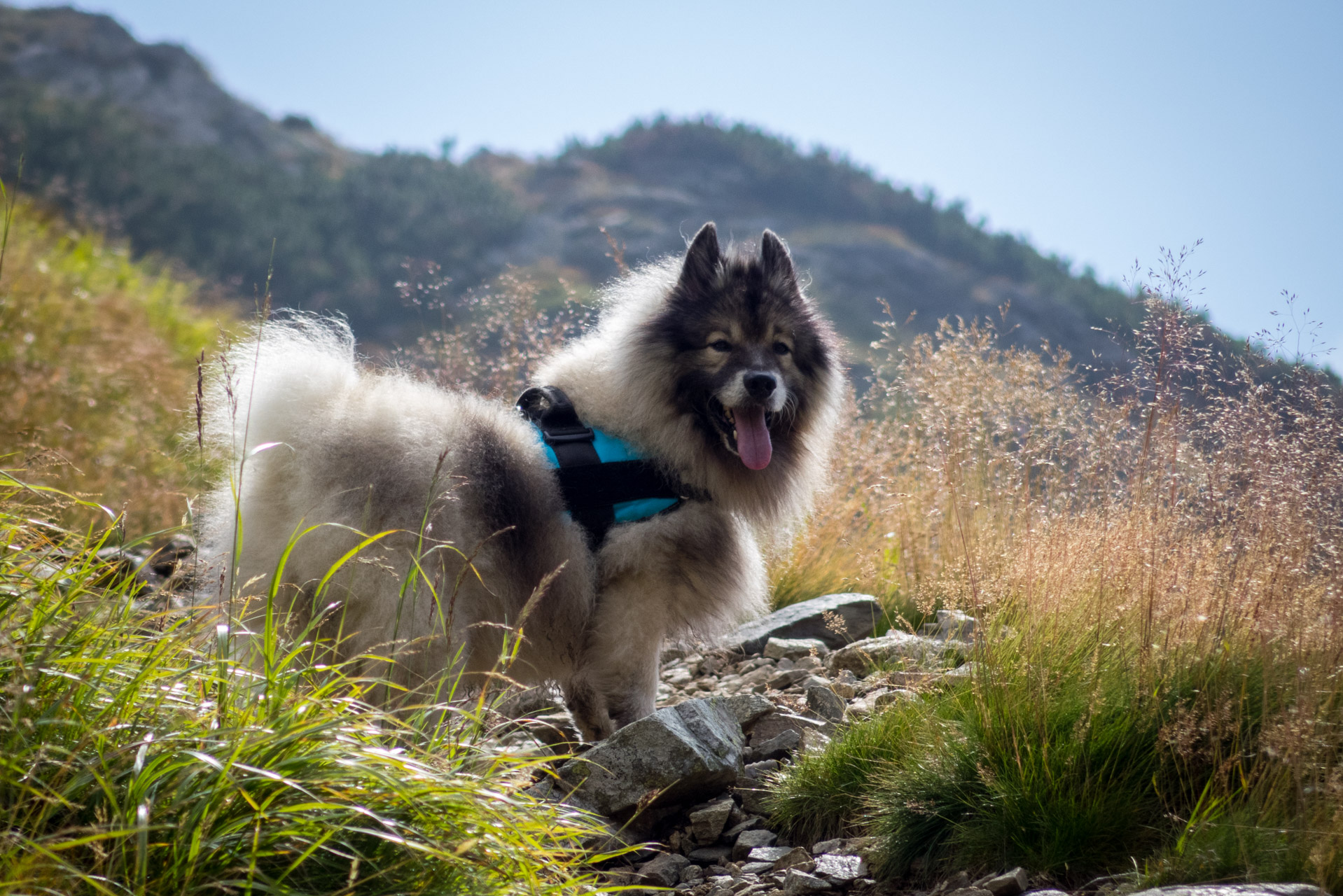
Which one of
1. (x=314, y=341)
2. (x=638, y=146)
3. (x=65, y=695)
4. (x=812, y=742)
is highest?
(x=638, y=146)

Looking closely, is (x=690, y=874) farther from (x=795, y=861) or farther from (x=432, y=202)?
(x=432, y=202)

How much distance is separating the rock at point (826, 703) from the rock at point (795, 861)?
816 millimetres

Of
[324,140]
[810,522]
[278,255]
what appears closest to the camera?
[810,522]

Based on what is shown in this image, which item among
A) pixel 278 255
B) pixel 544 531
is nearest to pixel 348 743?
pixel 544 531

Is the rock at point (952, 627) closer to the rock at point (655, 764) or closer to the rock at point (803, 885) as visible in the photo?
the rock at point (655, 764)

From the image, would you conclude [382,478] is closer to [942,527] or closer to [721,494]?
[721,494]

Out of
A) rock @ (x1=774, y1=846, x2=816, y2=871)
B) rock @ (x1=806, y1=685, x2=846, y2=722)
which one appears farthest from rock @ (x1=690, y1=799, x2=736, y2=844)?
rock @ (x1=806, y1=685, x2=846, y2=722)

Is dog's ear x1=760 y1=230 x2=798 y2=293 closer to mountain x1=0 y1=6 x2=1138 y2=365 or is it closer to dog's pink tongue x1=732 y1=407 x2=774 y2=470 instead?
dog's pink tongue x1=732 y1=407 x2=774 y2=470

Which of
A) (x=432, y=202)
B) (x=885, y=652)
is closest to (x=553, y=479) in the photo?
(x=885, y=652)

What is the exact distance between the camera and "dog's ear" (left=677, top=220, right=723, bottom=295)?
3.80 metres

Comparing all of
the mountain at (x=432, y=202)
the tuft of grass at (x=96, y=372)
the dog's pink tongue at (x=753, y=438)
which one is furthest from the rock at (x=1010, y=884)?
the mountain at (x=432, y=202)

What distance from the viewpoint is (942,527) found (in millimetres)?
4883

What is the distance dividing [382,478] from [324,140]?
4536 centimetres

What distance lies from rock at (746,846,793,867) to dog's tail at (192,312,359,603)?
1.97 meters
